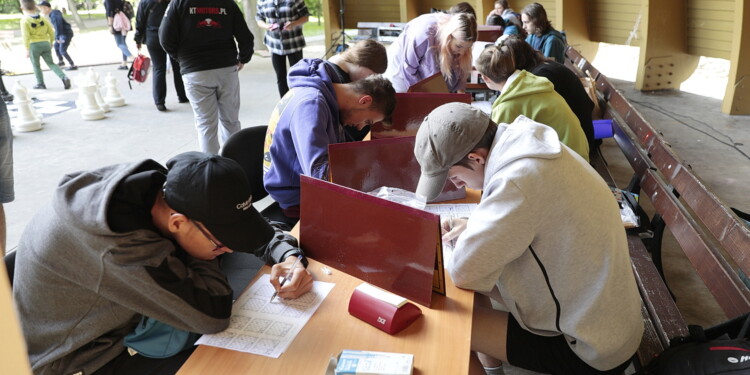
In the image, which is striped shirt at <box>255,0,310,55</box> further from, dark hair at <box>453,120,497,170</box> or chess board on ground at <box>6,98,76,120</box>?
dark hair at <box>453,120,497,170</box>

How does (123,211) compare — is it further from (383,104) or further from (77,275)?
(383,104)

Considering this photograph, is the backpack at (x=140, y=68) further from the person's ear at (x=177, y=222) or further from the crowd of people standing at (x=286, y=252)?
the person's ear at (x=177, y=222)

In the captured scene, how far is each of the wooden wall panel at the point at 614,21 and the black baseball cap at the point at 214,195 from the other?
8346 millimetres

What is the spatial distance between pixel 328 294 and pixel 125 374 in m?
Result: 0.58

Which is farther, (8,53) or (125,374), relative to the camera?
(8,53)

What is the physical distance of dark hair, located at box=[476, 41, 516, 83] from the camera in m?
3.02

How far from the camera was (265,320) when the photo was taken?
148 centimetres

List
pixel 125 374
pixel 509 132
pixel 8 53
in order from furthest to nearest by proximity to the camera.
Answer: pixel 8 53 → pixel 509 132 → pixel 125 374

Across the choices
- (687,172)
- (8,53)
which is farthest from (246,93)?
(687,172)

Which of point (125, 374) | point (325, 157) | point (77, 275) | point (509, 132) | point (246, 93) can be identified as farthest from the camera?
point (246, 93)

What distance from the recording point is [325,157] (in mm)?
2115

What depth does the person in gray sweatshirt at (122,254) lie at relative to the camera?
4.19 ft

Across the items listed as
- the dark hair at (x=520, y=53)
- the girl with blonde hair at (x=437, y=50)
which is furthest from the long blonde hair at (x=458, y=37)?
the dark hair at (x=520, y=53)

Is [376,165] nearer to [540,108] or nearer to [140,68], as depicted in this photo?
[540,108]
